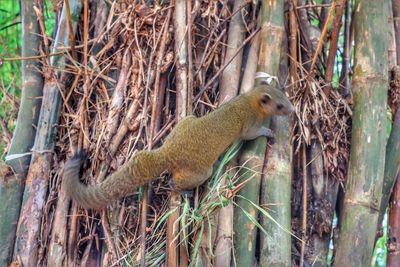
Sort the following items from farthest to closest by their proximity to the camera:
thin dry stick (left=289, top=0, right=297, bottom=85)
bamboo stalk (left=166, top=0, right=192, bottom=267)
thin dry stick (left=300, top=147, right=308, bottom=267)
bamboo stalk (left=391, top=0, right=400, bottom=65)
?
bamboo stalk (left=391, top=0, right=400, bottom=65), thin dry stick (left=289, top=0, right=297, bottom=85), thin dry stick (left=300, top=147, right=308, bottom=267), bamboo stalk (left=166, top=0, right=192, bottom=267)

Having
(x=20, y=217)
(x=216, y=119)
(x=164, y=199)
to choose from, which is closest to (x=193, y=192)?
(x=164, y=199)

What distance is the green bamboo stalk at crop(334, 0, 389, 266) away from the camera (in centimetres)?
346

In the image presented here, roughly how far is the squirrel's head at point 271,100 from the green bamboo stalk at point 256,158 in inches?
4.4

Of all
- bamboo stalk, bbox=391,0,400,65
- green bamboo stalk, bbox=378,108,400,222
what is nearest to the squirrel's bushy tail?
green bamboo stalk, bbox=378,108,400,222

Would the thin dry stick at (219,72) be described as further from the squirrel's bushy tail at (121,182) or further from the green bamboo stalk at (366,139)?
the green bamboo stalk at (366,139)

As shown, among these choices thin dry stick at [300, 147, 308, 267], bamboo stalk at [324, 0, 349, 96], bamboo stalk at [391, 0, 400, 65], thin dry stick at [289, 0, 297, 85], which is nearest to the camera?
thin dry stick at [300, 147, 308, 267]

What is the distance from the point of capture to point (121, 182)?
11.3 ft

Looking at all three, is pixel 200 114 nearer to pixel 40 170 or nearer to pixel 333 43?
pixel 333 43

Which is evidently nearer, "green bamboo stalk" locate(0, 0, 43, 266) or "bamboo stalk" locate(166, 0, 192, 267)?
"bamboo stalk" locate(166, 0, 192, 267)

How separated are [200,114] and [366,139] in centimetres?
101

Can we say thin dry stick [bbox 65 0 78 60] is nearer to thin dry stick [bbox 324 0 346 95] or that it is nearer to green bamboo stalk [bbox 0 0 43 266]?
green bamboo stalk [bbox 0 0 43 266]

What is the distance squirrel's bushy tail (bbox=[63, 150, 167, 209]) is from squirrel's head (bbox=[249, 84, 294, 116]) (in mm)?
761

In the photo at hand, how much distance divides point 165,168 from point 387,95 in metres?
1.47

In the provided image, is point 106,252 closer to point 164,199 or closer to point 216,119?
point 164,199
